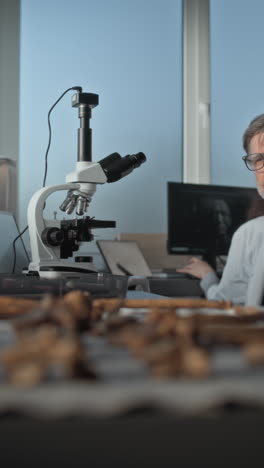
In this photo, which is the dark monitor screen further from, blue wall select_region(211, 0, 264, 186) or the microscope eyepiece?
the microscope eyepiece

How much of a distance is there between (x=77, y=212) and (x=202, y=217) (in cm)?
118

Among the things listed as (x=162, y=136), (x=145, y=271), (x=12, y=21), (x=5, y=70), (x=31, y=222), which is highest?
(x=12, y=21)

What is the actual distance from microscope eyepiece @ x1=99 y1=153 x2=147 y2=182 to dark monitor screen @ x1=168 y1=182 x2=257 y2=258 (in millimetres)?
960

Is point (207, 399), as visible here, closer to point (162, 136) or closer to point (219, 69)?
point (162, 136)

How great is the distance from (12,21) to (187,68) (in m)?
1.03

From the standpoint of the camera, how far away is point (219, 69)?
346 centimetres

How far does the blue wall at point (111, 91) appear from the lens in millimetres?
3037

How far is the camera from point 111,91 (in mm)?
3197

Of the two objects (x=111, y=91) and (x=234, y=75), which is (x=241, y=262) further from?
→ (x=234, y=75)

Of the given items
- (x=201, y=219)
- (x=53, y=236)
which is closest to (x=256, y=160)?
(x=53, y=236)

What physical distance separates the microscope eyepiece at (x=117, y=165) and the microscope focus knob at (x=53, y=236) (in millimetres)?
237

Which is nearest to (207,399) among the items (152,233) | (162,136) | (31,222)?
(31,222)

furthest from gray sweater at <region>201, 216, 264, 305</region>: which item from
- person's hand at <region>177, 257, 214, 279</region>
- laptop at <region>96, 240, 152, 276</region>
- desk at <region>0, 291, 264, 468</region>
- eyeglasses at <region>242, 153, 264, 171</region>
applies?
desk at <region>0, 291, 264, 468</region>

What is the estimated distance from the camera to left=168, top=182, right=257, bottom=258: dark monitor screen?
288 centimetres
